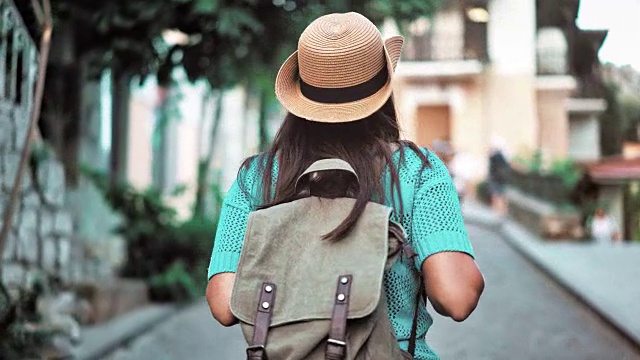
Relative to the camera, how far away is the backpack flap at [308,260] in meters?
1.53

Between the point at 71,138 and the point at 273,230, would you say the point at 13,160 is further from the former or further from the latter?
the point at 273,230

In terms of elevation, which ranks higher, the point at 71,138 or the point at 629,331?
the point at 71,138

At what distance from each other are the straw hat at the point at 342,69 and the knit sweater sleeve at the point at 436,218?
181 millimetres

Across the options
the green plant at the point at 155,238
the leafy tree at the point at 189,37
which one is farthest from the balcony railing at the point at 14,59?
the green plant at the point at 155,238

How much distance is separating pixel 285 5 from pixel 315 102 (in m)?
5.04

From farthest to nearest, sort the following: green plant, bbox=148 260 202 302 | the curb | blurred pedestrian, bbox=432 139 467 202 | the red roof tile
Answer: blurred pedestrian, bbox=432 139 467 202, the red roof tile, green plant, bbox=148 260 202 302, the curb

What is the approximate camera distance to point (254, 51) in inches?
287

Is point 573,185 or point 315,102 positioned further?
point 573,185

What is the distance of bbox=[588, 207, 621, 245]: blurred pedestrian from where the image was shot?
14963 mm

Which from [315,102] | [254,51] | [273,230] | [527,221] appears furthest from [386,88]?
[527,221]

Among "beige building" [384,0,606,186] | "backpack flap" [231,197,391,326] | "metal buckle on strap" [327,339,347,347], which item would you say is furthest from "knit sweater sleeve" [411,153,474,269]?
"beige building" [384,0,606,186]

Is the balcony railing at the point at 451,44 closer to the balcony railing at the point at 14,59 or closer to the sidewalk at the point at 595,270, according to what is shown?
the sidewalk at the point at 595,270

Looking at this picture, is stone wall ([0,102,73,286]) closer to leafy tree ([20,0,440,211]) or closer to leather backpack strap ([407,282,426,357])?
leafy tree ([20,0,440,211])

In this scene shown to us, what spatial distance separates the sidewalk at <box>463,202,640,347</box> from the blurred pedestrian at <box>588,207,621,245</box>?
1.12m
